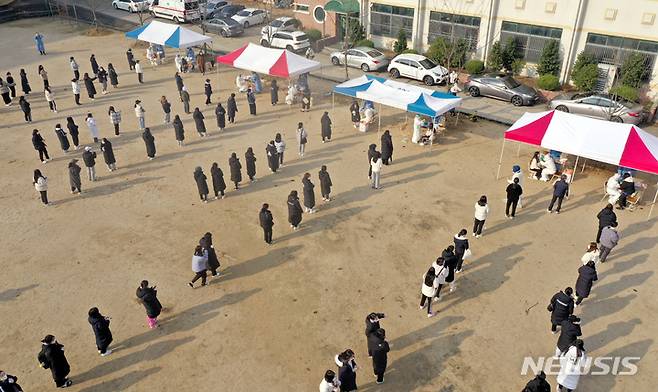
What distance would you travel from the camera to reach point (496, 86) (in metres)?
21.7

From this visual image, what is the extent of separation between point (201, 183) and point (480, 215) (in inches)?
296

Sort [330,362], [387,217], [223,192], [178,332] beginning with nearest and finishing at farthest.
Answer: [330,362] → [178,332] → [387,217] → [223,192]

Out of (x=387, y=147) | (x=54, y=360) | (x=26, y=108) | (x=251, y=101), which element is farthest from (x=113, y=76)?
(x=54, y=360)

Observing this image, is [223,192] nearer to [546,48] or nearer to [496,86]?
[496,86]

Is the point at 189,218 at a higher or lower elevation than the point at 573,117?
lower

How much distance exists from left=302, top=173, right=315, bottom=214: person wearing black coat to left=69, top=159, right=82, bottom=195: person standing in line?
A: 6.69m

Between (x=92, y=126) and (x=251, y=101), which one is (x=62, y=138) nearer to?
(x=92, y=126)

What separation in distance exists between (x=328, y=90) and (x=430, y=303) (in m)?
14.9

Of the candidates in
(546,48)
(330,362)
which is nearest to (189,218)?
(330,362)

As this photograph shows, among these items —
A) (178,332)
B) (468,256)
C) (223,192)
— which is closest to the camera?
(178,332)

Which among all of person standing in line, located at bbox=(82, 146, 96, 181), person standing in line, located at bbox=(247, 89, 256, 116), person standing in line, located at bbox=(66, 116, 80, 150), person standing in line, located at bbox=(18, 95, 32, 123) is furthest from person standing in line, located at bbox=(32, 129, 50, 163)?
person standing in line, located at bbox=(247, 89, 256, 116)

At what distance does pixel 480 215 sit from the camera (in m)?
12.2

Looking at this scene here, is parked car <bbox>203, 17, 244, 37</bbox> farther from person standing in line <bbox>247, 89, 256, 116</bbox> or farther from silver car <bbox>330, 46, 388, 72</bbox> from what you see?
person standing in line <bbox>247, 89, 256, 116</bbox>

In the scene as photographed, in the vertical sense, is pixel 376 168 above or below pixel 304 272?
above
